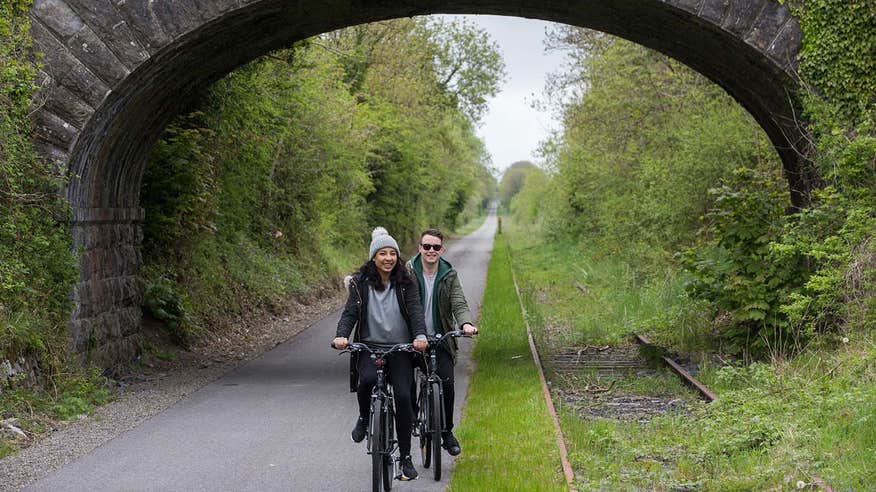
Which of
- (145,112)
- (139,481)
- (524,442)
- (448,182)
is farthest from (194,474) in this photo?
(448,182)

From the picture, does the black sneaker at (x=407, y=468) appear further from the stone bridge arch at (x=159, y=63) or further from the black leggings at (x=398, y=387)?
the stone bridge arch at (x=159, y=63)

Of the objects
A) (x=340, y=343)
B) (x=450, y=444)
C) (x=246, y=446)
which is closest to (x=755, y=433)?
(x=450, y=444)

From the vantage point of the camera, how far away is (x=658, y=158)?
21.9 m

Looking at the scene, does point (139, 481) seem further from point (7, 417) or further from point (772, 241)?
point (772, 241)

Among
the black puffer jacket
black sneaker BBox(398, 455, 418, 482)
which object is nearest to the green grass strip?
black sneaker BBox(398, 455, 418, 482)

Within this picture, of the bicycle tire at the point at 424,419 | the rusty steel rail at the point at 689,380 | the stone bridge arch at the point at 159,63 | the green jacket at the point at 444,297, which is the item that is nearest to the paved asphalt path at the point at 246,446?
the bicycle tire at the point at 424,419

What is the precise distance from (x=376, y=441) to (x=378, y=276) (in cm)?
117

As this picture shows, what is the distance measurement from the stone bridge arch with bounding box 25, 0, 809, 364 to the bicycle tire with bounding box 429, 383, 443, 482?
6040 millimetres

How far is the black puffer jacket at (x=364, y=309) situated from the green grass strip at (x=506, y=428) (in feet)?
3.66

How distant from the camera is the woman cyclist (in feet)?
23.2

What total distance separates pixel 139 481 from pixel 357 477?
159cm

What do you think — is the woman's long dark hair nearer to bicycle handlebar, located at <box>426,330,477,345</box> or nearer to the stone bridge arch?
bicycle handlebar, located at <box>426,330,477,345</box>

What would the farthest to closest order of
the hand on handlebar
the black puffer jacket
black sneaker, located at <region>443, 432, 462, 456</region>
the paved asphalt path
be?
black sneaker, located at <region>443, 432, 462, 456</region>, the paved asphalt path, the black puffer jacket, the hand on handlebar

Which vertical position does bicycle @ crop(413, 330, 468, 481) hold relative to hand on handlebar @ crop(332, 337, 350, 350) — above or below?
below
